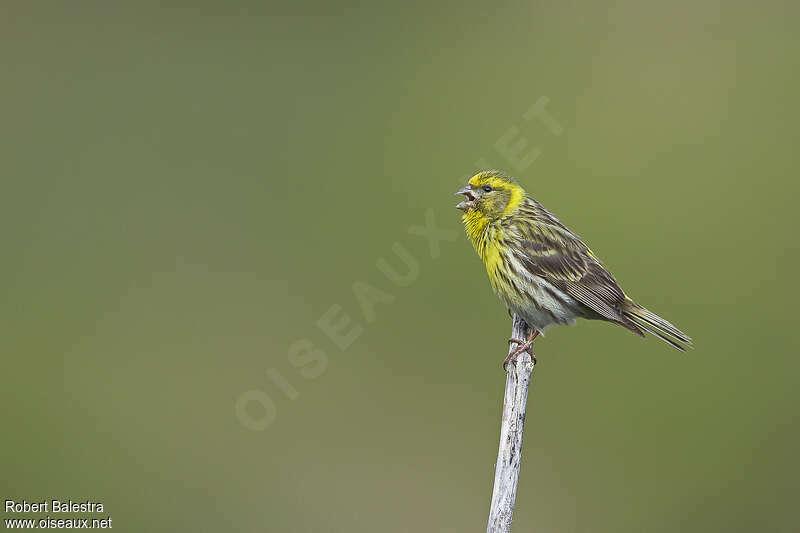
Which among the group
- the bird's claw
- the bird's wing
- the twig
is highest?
the bird's wing

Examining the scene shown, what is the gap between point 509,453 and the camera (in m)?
4.87

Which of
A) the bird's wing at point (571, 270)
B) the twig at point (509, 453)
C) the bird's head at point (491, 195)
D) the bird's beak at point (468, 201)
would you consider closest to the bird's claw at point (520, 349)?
the twig at point (509, 453)

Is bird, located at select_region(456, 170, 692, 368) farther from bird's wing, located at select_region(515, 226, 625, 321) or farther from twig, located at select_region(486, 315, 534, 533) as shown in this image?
twig, located at select_region(486, 315, 534, 533)

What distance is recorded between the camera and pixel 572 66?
13.2 metres

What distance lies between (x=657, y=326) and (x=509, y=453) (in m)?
1.80

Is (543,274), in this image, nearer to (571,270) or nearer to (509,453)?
(571,270)

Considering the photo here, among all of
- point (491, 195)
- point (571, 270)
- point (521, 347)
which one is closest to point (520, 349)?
point (521, 347)

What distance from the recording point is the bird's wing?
242 inches

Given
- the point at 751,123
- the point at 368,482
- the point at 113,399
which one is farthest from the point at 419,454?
the point at 751,123

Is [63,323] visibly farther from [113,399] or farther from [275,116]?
[275,116]

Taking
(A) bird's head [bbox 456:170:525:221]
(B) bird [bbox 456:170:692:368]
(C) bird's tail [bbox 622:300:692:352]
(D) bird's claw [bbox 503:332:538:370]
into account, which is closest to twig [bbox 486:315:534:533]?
(D) bird's claw [bbox 503:332:538:370]

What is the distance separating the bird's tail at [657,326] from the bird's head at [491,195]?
1.12 meters

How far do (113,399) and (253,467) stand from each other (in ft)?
6.78

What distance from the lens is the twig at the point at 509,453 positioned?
470 centimetres
